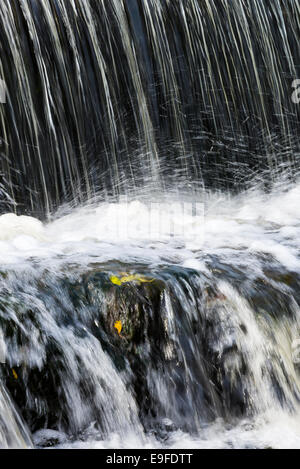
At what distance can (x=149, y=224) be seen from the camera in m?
5.69

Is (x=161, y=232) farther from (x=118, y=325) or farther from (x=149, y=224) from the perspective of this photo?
(x=118, y=325)

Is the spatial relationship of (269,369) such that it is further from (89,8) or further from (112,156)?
(89,8)

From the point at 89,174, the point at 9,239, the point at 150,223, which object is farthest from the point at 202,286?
the point at 89,174

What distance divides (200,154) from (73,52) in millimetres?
1790

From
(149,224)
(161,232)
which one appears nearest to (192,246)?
(161,232)

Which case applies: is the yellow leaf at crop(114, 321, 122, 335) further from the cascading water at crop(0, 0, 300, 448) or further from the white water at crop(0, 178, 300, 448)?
the white water at crop(0, 178, 300, 448)

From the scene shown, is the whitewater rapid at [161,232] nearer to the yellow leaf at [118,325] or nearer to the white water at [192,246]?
the white water at [192,246]

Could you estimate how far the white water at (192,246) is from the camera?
10.7ft

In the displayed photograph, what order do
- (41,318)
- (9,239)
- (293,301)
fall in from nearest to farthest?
(41,318) → (293,301) → (9,239)

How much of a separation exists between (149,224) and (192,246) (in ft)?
3.98

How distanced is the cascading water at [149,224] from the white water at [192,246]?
0.05 feet

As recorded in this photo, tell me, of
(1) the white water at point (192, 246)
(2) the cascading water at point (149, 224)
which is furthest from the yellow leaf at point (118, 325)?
(1) the white water at point (192, 246)
